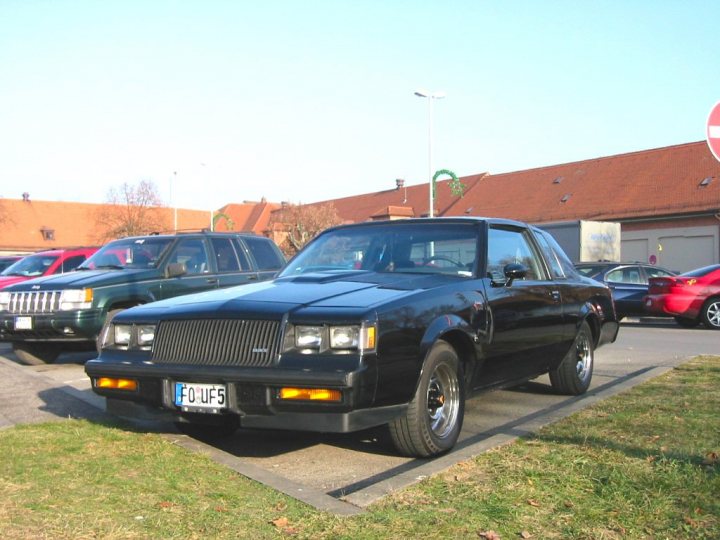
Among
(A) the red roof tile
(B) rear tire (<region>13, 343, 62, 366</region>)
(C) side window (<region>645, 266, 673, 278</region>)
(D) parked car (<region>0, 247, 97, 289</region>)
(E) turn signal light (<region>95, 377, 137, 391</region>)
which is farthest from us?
(A) the red roof tile

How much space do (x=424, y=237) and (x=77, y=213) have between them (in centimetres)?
7974

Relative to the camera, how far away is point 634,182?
47.4 meters

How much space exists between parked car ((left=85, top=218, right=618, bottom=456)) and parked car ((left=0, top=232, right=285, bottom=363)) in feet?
14.1

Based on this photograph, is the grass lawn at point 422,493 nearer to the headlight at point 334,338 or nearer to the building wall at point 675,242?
the headlight at point 334,338

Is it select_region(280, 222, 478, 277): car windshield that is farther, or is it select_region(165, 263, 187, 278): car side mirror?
select_region(165, 263, 187, 278): car side mirror

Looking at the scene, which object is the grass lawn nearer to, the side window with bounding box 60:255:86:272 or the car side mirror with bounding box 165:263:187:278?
the car side mirror with bounding box 165:263:187:278

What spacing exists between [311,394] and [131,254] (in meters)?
7.50

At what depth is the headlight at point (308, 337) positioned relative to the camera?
477 cm

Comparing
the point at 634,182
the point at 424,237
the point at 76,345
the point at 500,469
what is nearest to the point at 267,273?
the point at 76,345

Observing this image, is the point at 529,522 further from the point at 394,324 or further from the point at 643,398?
the point at 643,398

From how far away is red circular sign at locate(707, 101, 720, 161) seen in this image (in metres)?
6.42

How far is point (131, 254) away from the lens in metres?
11.4

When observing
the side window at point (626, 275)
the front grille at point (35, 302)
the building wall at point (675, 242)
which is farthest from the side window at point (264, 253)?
the building wall at point (675, 242)

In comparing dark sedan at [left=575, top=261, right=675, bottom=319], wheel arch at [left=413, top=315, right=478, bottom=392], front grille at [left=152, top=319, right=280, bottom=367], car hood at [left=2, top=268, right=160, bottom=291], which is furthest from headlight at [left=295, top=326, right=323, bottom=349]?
dark sedan at [left=575, top=261, right=675, bottom=319]
